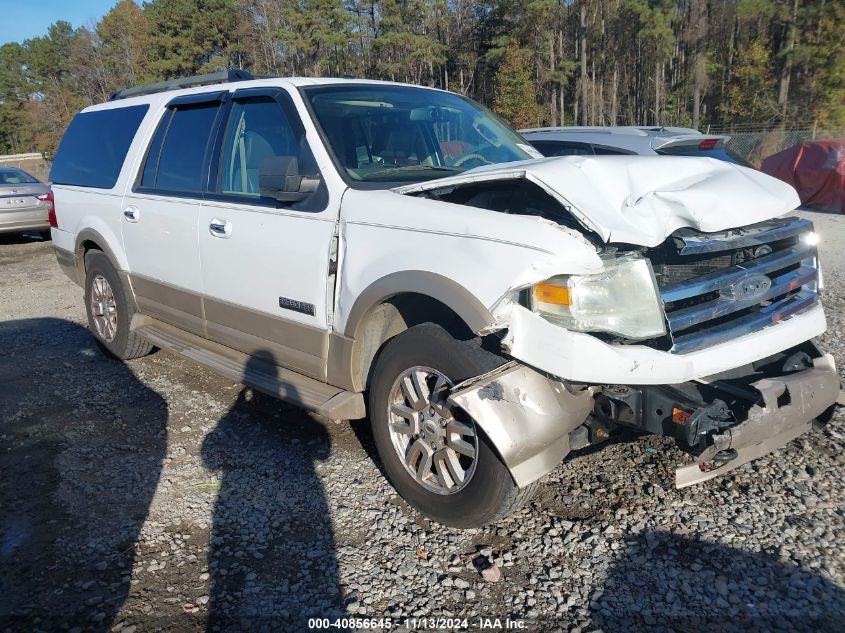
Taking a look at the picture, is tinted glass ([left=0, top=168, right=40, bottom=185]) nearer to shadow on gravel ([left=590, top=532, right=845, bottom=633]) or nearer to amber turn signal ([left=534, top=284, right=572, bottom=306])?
amber turn signal ([left=534, top=284, right=572, bottom=306])

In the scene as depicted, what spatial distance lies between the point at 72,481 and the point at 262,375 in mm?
1221

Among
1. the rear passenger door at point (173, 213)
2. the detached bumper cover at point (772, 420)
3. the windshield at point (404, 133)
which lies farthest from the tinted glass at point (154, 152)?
the detached bumper cover at point (772, 420)

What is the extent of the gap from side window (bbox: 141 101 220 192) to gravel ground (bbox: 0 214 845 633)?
5.65 ft

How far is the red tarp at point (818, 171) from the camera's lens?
45.3 feet

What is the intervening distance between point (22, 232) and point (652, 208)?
1412cm

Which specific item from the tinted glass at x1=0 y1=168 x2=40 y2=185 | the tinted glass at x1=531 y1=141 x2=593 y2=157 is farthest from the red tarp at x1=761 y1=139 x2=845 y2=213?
the tinted glass at x1=0 y1=168 x2=40 y2=185

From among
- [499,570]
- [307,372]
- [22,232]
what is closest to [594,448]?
[499,570]

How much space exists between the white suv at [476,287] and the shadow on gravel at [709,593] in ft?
1.26

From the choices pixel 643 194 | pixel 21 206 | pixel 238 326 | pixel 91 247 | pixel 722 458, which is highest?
pixel 643 194

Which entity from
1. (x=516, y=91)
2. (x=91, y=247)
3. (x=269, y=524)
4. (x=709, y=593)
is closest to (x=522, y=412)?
(x=709, y=593)

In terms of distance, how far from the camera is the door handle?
3986mm

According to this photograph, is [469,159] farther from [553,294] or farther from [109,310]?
[109,310]

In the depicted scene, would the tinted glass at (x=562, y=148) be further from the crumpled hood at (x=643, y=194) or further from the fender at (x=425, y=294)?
the fender at (x=425, y=294)

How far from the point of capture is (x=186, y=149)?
4.56 metres
